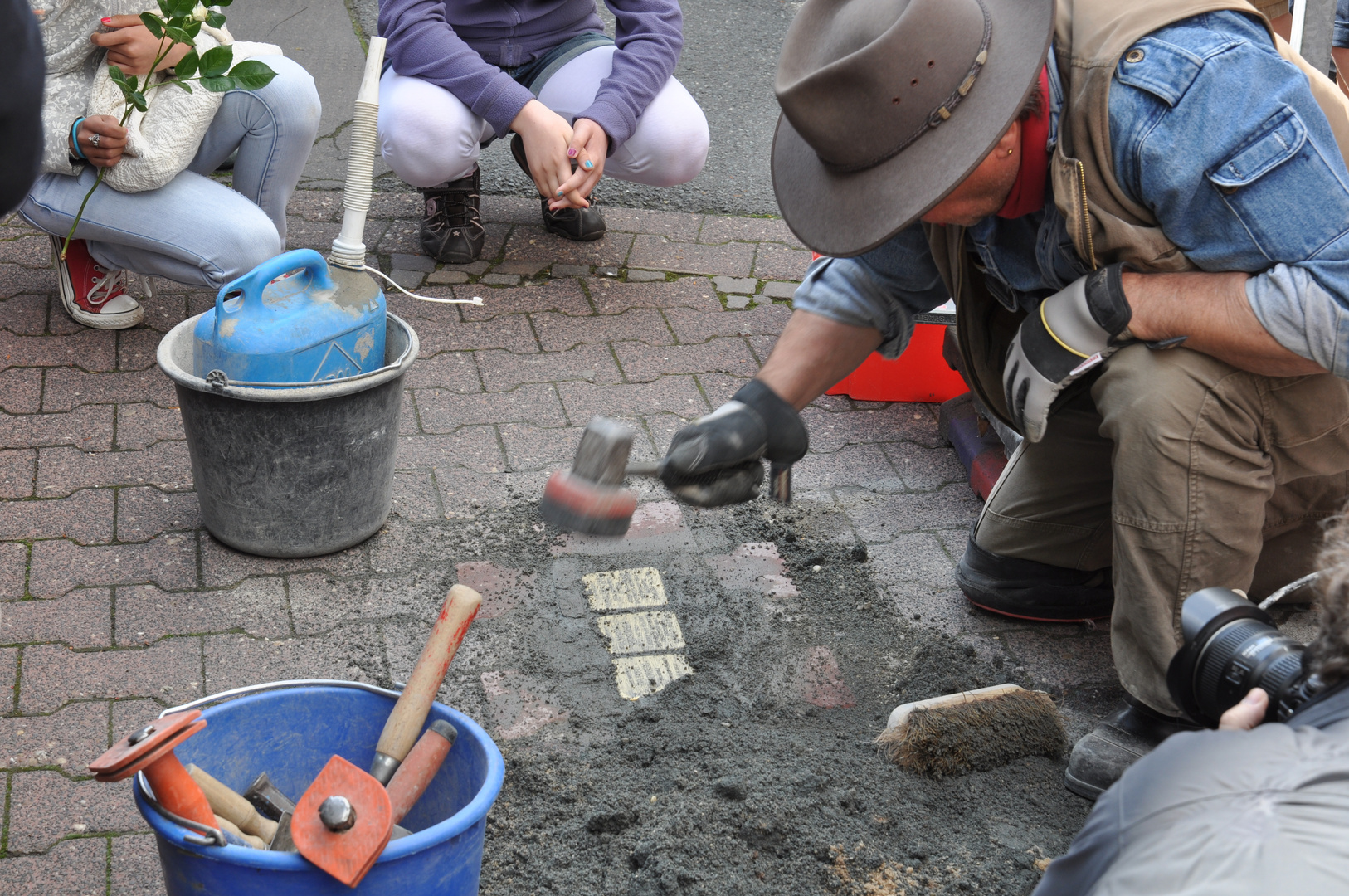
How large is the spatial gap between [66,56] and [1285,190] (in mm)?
2783

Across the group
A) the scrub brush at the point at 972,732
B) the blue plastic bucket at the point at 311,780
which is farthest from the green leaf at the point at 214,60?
the scrub brush at the point at 972,732

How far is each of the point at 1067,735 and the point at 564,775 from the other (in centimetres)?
103

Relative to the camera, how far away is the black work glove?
2.04 m

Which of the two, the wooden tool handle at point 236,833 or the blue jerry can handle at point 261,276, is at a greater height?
the blue jerry can handle at point 261,276

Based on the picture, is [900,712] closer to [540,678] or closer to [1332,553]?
[540,678]

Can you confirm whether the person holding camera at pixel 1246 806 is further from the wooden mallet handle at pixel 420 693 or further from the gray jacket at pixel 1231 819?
the wooden mallet handle at pixel 420 693

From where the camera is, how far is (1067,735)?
2.40 meters

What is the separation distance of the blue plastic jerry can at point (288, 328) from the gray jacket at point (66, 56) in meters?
0.95

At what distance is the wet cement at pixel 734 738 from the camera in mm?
1978

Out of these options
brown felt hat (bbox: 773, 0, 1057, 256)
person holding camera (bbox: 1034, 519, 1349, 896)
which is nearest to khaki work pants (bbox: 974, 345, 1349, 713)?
brown felt hat (bbox: 773, 0, 1057, 256)

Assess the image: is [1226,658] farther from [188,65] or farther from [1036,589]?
[188,65]

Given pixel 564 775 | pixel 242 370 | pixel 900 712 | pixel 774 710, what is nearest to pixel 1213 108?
pixel 900 712

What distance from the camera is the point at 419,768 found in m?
1.68

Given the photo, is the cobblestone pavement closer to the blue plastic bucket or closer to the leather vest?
the blue plastic bucket
